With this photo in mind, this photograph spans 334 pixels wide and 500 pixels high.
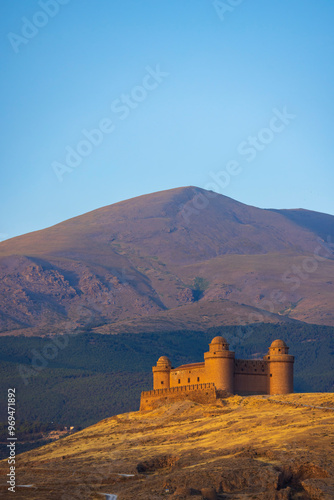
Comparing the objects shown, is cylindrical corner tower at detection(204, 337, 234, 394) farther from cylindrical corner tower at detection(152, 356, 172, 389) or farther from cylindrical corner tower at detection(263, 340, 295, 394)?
cylindrical corner tower at detection(152, 356, 172, 389)

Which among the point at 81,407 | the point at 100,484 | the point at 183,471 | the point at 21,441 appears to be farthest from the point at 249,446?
the point at 81,407

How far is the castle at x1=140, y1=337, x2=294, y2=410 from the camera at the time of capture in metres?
92.9

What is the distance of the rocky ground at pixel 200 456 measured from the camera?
5512 centimetres

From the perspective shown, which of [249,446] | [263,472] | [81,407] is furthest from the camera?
[81,407]

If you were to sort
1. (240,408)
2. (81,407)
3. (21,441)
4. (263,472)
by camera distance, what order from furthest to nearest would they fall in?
1. (81,407)
2. (21,441)
3. (240,408)
4. (263,472)

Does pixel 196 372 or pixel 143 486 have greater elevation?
pixel 196 372

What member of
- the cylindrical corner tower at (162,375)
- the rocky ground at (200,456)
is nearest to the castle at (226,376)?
the cylindrical corner tower at (162,375)

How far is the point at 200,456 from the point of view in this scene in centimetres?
6456

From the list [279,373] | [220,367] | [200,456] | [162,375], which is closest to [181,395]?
[220,367]

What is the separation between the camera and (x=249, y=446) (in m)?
65.1

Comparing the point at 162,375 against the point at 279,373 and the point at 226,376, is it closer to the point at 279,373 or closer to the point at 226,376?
the point at 226,376

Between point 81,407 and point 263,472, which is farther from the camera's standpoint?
point 81,407

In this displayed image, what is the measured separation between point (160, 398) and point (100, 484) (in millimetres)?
34928

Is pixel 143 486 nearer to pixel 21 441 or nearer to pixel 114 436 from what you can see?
pixel 114 436
